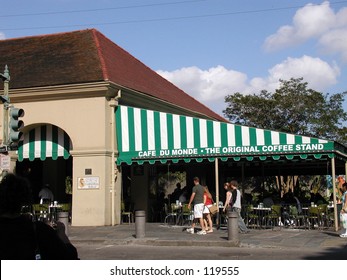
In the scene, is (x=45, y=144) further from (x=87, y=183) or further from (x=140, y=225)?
(x=140, y=225)

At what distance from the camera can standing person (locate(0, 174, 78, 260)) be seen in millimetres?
2979

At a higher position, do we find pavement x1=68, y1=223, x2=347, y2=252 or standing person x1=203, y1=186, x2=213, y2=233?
standing person x1=203, y1=186, x2=213, y2=233

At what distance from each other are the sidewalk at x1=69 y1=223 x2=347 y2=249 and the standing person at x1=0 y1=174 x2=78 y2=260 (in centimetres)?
994

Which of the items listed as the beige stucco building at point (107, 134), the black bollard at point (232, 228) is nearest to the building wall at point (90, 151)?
the beige stucco building at point (107, 134)

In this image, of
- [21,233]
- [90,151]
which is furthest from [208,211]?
[21,233]

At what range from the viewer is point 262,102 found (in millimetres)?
35750

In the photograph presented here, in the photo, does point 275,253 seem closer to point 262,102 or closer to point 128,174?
point 128,174

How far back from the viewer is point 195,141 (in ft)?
56.7

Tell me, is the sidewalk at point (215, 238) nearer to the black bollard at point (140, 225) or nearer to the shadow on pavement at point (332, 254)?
Result: the black bollard at point (140, 225)

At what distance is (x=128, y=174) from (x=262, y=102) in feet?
55.9

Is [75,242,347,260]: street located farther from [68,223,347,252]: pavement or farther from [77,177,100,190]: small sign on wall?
[77,177,100,190]: small sign on wall

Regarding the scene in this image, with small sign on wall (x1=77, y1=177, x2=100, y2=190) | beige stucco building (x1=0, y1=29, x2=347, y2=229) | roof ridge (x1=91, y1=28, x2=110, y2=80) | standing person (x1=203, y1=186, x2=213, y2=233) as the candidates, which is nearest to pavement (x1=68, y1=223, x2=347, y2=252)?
standing person (x1=203, y1=186, x2=213, y2=233)

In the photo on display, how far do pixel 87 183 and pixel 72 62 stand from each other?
203 inches
